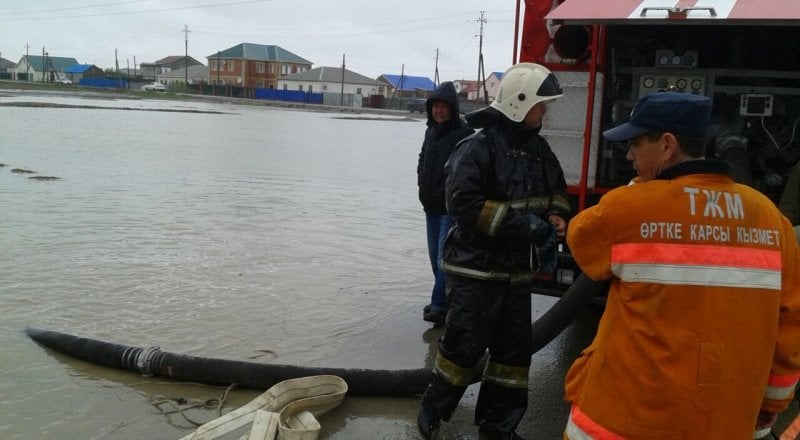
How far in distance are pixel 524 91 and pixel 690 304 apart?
1.67m

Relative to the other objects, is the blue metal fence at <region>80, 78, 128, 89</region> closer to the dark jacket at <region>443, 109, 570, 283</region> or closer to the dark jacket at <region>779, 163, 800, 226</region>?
the dark jacket at <region>443, 109, 570, 283</region>

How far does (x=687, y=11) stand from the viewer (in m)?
3.59

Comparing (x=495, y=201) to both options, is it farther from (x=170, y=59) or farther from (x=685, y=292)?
(x=170, y=59)

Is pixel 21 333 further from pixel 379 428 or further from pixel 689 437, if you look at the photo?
pixel 689 437

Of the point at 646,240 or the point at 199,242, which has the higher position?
the point at 646,240

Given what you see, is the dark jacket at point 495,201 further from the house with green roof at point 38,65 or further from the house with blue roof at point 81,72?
the house with green roof at point 38,65

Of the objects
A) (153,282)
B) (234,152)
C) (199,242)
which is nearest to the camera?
(153,282)

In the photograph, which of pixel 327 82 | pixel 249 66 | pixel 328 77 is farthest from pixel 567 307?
pixel 249 66

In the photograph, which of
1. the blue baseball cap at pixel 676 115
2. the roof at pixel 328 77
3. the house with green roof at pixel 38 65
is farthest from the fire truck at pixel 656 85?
the house with green roof at pixel 38 65

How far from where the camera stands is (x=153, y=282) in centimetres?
621

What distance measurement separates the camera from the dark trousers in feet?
11.1

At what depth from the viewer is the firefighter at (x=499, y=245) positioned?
329cm

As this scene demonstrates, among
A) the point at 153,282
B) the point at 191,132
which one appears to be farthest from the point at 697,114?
the point at 191,132

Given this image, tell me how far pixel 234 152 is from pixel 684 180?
16.9 metres
